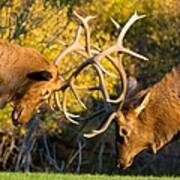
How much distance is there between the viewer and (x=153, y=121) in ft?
44.9

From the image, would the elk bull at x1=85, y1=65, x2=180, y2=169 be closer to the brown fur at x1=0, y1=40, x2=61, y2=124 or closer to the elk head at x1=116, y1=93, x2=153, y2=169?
the elk head at x1=116, y1=93, x2=153, y2=169

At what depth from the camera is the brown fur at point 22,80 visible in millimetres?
14305

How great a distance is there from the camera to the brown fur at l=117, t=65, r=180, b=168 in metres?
13.6

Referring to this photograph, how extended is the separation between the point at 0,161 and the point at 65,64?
171 inches

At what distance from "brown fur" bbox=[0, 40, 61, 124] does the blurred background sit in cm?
932

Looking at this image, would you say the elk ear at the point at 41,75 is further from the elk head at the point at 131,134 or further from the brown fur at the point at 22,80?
the elk head at the point at 131,134

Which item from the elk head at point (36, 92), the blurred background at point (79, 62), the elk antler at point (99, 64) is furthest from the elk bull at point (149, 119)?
the blurred background at point (79, 62)

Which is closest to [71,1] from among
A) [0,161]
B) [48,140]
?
[0,161]

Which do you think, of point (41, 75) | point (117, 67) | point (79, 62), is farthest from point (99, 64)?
point (79, 62)

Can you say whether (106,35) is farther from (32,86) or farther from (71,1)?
(32,86)

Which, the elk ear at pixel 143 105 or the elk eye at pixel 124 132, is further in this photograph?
the elk eye at pixel 124 132

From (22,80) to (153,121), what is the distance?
6.74 feet

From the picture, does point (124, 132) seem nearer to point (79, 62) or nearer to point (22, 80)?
point (22, 80)

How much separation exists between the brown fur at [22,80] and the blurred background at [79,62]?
367 inches
